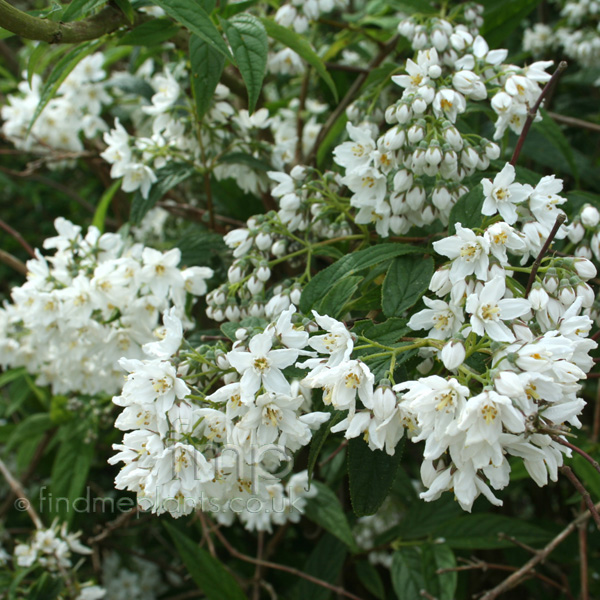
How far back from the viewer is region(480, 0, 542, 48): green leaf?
7.65 feet

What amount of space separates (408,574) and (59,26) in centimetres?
199

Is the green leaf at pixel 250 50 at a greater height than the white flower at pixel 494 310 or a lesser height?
greater

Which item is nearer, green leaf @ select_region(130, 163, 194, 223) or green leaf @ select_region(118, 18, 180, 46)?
green leaf @ select_region(118, 18, 180, 46)

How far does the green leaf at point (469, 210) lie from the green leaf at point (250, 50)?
561 mm

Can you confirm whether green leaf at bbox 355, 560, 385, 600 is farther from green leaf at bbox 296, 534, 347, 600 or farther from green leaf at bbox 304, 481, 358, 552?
green leaf at bbox 304, 481, 358, 552

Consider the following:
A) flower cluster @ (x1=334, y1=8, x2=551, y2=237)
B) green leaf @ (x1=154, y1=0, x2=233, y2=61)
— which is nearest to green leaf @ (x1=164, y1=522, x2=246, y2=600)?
flower cluster @ (x1=334, y1=8, x2=551, y2=237)

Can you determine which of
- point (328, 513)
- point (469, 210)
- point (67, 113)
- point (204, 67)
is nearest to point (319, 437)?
point (469, 210)

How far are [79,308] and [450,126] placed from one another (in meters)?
1.19

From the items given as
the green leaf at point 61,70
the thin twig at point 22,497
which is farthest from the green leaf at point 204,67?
the thin twig at point 22,497

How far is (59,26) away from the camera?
1.51 meters

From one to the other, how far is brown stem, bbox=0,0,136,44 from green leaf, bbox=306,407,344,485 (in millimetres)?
1096

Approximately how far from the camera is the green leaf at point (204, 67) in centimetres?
170

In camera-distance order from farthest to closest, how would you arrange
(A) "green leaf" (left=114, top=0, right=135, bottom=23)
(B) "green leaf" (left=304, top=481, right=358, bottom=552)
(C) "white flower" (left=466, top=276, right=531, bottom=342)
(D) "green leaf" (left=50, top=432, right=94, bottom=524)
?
(D) "green leaf" (left=50, top=432, right=94, bottom=524) < (B) "green leaf" (left=304, top=481, right=358, bottom=552) < (A) "green leaf" (left=114, top=0, right=135, bottom=23) < (C) "white flower" (left=466, top=276, right=531, bottom=342)

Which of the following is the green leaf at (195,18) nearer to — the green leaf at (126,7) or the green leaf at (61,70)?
the green leaf at (126,7)
